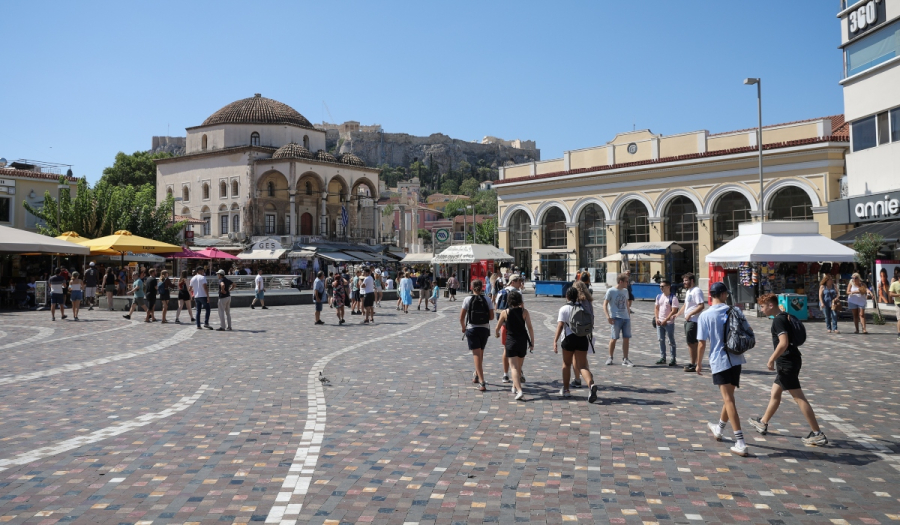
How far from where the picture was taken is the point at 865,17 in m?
23.2

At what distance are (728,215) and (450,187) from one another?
153441mm

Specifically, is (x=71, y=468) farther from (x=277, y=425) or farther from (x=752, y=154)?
(x=752, y=154)

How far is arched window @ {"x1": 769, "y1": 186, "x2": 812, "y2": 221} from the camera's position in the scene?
38.5 meters

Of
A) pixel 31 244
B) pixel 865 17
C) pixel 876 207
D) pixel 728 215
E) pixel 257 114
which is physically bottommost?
pixel 31 244

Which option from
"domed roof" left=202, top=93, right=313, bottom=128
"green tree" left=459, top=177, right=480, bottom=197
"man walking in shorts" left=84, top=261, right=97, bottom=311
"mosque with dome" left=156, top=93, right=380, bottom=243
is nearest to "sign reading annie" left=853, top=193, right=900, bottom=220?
"man walking in shorts" left=84, top=261, right=97, bottom=311

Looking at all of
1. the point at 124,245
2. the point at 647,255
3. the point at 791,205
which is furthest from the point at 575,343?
the point at 791,205

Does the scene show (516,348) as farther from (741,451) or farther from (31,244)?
(31,244)

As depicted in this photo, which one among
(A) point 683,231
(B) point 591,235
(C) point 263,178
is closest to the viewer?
(A) point 683,231

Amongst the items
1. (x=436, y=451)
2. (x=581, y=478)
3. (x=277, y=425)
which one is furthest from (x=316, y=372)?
(x=581, y=478)

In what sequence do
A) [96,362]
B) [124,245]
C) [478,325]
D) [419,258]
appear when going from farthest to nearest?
[419,258] < [124,245] < [96,362] < [478,325]

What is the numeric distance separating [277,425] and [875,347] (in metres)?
12.8

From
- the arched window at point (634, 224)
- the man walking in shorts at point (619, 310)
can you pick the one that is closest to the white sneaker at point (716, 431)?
the man walking in shorts at point (619, 310)

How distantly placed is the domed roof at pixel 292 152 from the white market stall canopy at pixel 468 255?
2255 centimetres

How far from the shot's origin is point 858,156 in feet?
80.1
